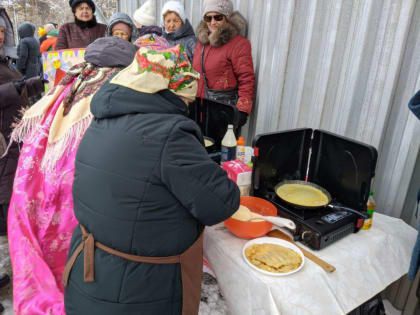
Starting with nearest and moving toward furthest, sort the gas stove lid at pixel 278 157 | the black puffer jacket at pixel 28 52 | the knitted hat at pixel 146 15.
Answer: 1. the gas stove lid at pixel 278 157
2. the knitted hat at pixel 146 15
3. the black puffer jacket at pixel 28 52

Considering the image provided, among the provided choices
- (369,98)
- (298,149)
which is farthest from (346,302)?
(369,98)

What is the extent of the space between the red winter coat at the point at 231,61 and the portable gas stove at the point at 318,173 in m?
1.13

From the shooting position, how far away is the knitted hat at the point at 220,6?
2.70 meters

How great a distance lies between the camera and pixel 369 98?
1.93 metres

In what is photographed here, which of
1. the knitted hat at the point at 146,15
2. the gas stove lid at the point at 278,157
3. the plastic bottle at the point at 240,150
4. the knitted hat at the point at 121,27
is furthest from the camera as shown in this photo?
the knitted hat at the point at 146,15

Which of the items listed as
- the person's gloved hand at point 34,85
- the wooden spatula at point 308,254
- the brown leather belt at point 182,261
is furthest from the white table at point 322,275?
the person's gloved hand at point 34,85

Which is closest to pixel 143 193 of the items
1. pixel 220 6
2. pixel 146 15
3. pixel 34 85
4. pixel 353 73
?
pixel 353 73

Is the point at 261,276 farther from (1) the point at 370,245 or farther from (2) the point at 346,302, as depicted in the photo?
(1) the point at 370,245

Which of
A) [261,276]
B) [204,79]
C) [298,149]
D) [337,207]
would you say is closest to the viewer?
[261,276]

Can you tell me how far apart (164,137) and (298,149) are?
37.6 inches

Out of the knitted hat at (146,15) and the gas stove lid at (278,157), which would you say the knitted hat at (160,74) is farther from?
the knitted hat at (146,15)

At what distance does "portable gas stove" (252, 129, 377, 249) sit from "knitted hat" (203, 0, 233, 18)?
5.17 ft

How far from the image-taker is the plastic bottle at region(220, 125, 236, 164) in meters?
1.86

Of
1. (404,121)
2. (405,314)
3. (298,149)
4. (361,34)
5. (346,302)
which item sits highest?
(361,34)
